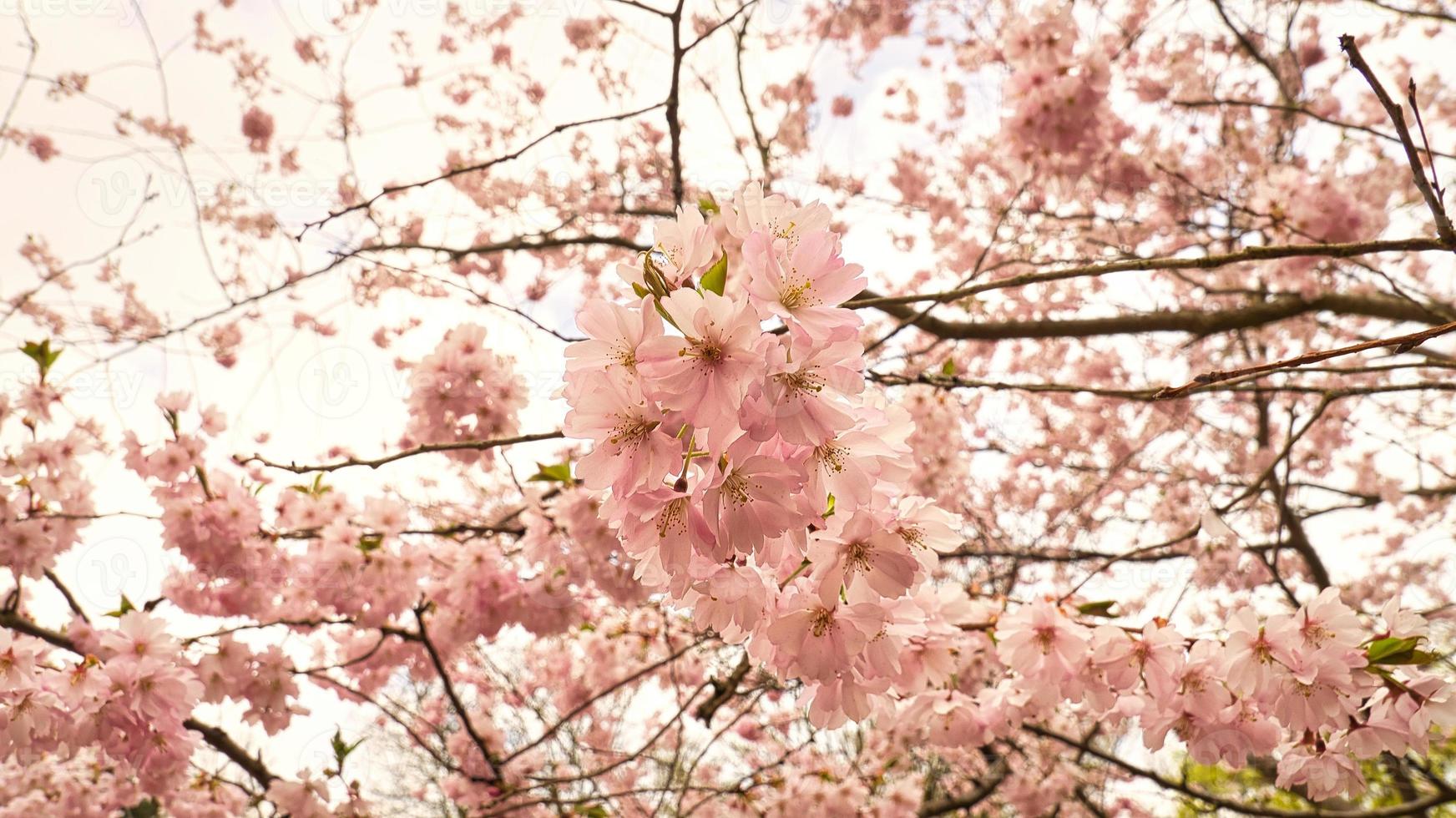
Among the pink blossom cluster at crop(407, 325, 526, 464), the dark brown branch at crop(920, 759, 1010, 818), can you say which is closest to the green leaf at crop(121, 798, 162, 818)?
the pink blossom cluster at crop(407, 325, 526, 464)

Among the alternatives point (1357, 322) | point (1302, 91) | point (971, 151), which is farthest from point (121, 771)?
point (1357, 322)

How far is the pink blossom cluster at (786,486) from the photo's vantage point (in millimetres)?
938

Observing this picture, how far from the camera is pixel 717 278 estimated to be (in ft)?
3.38

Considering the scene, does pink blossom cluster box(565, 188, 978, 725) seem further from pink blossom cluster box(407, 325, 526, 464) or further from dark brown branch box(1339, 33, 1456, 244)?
pink blossom cluster box(407, 325, 526, 464)


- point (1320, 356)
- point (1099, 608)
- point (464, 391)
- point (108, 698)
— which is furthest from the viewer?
point (464, 391)

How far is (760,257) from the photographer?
938 mm

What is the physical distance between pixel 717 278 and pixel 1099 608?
150 centimetres

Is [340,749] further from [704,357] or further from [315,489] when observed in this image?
[704,357]

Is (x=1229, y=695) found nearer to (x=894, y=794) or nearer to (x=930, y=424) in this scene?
(x=930, y=424)

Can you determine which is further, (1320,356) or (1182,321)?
(1182,321)

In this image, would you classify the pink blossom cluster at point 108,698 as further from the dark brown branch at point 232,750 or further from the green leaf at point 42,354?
A: the green leaf at point 42,354

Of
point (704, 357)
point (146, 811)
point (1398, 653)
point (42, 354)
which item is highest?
point (42, 354)

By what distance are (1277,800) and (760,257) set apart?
8709 mm

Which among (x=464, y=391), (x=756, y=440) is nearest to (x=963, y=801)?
(x=464, y=391)
